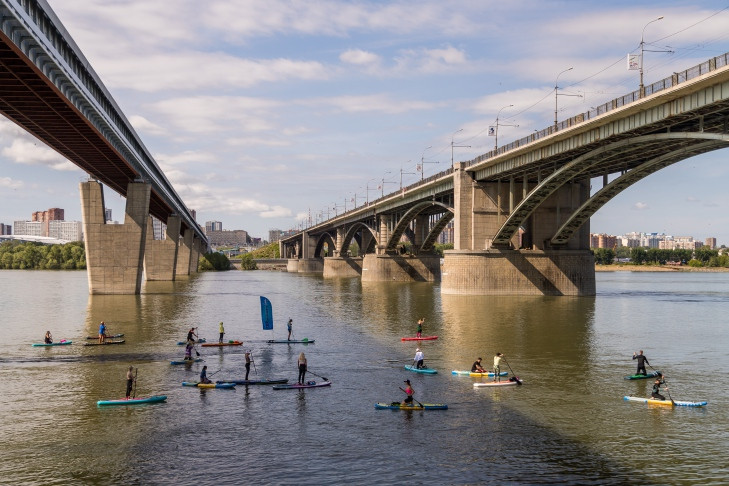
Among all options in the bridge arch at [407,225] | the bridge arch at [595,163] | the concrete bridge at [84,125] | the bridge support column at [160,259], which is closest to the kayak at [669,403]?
the bridge arch at [595,163]

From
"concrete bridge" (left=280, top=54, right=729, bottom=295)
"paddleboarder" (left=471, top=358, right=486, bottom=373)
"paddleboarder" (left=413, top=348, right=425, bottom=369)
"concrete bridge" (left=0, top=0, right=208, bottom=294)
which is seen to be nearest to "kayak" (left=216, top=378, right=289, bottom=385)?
"paddleboarder" (left=413, top=348, right=425, bottom=369)

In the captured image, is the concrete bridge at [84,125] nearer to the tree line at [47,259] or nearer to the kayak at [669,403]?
the kayak at [669,403]

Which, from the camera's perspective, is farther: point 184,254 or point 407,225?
point 184,254

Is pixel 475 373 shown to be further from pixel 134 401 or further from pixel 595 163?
pixel 595 163

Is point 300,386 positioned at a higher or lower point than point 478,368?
lower

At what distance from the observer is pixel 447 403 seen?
25.9 meters

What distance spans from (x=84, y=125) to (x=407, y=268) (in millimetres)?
74018

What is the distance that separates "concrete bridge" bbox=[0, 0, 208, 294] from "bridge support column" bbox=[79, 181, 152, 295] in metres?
0.10

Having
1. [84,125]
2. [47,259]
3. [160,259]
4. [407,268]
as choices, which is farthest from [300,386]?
[47,259]

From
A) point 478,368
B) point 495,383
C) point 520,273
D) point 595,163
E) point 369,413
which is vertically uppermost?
point 595,163

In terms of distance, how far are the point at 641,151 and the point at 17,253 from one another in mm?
162977

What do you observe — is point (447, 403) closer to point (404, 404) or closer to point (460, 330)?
point (404, 404)

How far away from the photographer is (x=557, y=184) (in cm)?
6675

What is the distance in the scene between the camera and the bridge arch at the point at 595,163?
45653 mm
